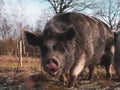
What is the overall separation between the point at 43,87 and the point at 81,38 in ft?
5.93

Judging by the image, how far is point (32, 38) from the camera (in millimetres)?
8523

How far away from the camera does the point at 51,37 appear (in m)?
8.16

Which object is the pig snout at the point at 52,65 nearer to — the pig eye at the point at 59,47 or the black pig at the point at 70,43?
the black pig at the point at 70,43

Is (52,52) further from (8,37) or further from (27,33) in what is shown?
(8,37)

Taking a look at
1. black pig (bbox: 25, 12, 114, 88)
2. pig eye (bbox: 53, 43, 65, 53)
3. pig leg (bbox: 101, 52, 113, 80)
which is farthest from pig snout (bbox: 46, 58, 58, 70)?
pig leg (bbox: 101, 52, 113, 80)

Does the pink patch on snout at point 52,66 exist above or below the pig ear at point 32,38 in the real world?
below

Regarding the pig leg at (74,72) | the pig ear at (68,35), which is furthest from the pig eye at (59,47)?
the pig leg at (74,72)

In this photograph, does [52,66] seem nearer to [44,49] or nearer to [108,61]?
[44,49]

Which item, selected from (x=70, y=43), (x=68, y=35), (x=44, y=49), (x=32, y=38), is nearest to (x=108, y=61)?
(x=70, y=43)

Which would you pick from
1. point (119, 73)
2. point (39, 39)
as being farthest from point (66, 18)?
point (119, 73)

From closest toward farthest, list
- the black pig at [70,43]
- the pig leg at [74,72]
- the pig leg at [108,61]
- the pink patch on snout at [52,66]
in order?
1. the pink patch on snout at [52,66]
2. the black pig at [70,43]
3. the pig leg at [74,72]
4. the pig leg at [108,61]

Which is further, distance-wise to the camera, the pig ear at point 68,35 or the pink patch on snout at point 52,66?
the pig ear at point 68,35

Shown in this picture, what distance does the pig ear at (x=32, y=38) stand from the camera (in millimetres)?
8439

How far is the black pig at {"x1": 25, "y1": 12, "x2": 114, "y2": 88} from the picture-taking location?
7.84 meters
